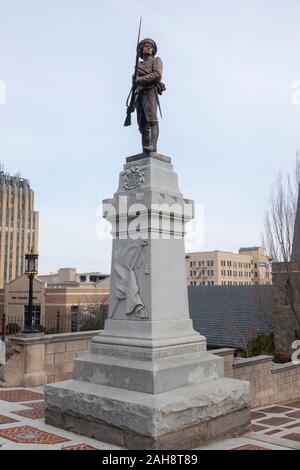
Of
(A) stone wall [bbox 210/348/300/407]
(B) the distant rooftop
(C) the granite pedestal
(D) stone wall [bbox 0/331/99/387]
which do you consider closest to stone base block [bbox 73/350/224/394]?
(C) the granite pedestal

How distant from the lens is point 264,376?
12.2m

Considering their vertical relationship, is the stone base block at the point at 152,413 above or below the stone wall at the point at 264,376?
above

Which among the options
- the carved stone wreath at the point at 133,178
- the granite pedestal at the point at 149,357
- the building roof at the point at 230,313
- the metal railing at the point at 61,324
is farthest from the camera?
the building roof at the point at 230,313

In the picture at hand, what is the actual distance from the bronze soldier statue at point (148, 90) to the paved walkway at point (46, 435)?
4.12 m

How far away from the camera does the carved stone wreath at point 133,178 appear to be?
6.51m

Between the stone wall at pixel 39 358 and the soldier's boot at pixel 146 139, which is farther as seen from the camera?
the stone wall at pixel 39 358

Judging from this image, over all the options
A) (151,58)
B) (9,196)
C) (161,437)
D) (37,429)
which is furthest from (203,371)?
(9,196)

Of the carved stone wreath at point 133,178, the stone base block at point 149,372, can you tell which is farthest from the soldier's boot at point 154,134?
the stone base block at point 149,372

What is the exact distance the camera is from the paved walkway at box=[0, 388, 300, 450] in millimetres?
5250

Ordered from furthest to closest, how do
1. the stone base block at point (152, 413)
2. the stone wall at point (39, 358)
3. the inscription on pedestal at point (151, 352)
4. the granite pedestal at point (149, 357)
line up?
the stone wall at point (39, 358) → the inscription on pedestal at point (151, 352) → the granite pedestal at point (149, 357) → the stone base block at point (152, 413)

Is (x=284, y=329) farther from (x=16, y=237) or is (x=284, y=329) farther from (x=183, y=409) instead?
(x=16, y=237)

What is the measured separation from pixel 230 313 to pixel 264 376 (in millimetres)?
14616

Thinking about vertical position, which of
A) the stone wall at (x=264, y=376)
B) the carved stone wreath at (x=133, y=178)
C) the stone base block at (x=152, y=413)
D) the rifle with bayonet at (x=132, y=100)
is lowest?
the stone wall at (x=264, y=376)

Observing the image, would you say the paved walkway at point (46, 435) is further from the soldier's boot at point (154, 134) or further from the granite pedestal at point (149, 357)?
the soldier's boot at point (154, 134)
